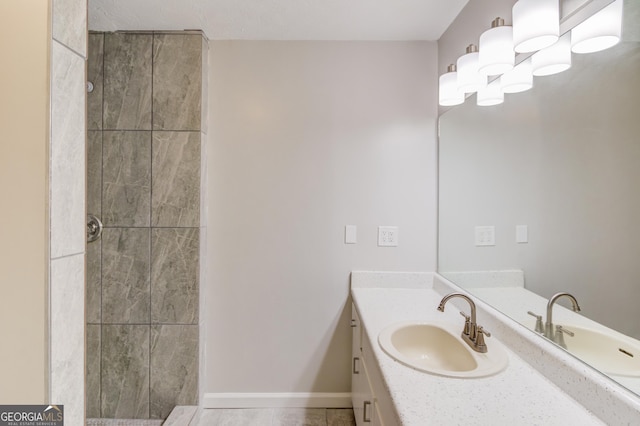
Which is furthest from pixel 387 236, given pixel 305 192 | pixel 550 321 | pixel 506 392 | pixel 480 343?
pixel 506 392

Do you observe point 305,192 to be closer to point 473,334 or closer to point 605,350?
point 473,334

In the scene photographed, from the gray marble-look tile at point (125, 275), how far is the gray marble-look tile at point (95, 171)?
0.51 ft

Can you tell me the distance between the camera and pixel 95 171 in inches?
71.1

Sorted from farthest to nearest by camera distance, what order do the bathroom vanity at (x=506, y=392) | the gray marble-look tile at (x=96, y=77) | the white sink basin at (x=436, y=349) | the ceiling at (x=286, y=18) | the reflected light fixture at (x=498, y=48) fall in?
the gray marble-look tile at (x=96, y=77), the ceiling at (x=286, y=18), the reflected light fixture at (x=498, y=48), the white sink basin at (x=436, y=349), the bathroom vanity at (x=506, y=392)

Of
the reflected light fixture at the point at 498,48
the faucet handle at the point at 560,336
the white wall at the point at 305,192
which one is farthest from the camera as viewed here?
the white wall at the point at 305,192

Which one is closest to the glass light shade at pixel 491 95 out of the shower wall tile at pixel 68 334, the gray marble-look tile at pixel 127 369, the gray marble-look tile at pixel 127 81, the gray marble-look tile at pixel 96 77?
the shower wall tile at pixel 68 334

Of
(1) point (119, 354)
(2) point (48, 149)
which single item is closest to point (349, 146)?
(2) point (48, 149)

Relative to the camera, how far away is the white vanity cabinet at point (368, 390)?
100cm

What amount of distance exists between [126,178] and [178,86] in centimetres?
64

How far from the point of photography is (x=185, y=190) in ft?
5.95

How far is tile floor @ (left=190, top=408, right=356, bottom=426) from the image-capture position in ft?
5.91

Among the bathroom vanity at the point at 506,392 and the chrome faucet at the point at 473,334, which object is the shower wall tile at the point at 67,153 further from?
the chrome faucet at the point at 473,334

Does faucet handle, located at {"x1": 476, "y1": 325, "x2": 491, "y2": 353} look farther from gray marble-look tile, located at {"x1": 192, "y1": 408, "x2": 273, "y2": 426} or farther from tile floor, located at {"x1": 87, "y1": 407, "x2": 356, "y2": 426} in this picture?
gray marble-look tile, located at {"x1": 192, "y1": 408, "x2": 273, "y2": 426}

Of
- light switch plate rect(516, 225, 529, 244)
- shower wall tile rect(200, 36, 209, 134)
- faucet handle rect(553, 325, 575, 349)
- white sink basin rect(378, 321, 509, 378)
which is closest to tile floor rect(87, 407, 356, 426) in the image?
white sink basin rect(378, 321, 509, 378)
